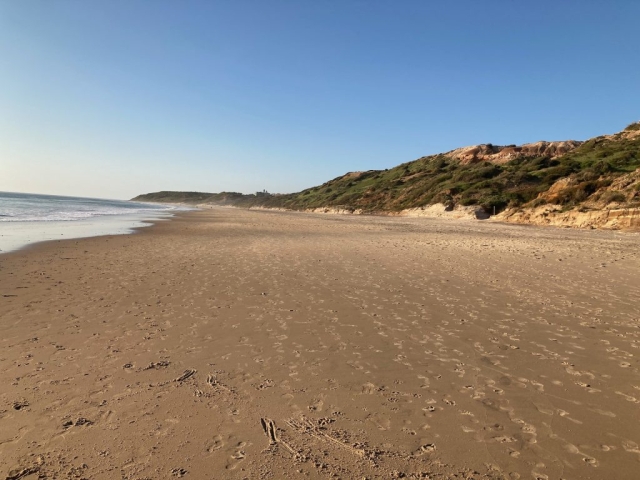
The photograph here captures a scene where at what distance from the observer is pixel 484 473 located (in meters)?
3.12

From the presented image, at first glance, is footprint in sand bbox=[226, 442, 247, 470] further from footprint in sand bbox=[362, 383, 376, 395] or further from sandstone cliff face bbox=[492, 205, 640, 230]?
sandstone cliff face bbox=[492, 205, 640, 230]

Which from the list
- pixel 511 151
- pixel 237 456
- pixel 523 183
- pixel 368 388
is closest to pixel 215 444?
pixel 237 456

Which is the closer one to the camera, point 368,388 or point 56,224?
point 368,388

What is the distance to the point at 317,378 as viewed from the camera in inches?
188

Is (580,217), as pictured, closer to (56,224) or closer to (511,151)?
(56,224)

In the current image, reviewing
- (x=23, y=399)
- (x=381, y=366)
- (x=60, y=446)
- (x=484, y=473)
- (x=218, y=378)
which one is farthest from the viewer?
(x=381, y=366)

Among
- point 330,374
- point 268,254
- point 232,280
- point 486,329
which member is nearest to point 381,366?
point 330,374

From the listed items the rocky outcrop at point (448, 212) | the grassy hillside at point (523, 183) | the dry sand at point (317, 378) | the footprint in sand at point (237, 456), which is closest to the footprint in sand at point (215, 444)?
the dry sand at point (317, 378)

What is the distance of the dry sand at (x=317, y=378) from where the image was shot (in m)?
3.27

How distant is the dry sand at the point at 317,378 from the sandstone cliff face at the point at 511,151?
69262 mm

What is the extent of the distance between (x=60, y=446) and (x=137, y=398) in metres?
0.87

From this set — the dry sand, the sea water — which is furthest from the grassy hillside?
the sea water

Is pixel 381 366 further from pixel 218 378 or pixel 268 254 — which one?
pixel 268 254

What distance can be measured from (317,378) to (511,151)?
82.6m
